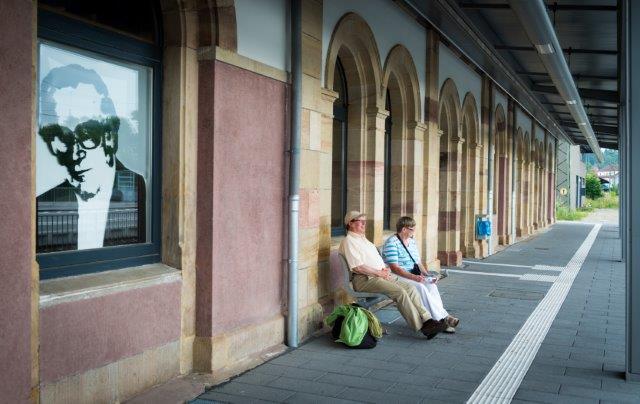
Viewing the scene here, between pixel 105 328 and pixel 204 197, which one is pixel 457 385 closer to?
pixel 204 197

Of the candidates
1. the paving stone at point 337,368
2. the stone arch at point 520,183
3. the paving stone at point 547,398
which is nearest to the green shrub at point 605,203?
the stone arch at point 520,183

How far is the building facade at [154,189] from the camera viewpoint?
146 inches

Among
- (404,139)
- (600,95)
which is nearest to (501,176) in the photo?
(600,95)

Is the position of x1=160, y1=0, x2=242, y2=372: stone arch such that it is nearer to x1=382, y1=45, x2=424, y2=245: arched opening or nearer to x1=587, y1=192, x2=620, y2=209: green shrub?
x1=382, y1=45, x2=424, y2=245: arched opening

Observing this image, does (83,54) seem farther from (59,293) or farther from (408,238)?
(408,238)

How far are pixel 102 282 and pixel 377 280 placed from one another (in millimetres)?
3109

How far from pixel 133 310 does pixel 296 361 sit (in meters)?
1.64

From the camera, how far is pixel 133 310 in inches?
181

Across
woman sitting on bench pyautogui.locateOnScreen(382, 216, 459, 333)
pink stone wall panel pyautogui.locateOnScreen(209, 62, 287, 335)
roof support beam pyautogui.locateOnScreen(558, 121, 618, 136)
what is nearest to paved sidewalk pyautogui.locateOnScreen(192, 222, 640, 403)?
woman sitting on bench pyautogui.locateOnScreen(382, 216, 459, 333)

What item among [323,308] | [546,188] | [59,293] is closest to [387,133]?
[323,308]

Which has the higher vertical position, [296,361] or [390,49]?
[390,49]

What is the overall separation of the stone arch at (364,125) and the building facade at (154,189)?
56 centimetres

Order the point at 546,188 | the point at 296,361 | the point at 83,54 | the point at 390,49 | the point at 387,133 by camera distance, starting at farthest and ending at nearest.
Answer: the point at 546,188 → the point at 387,133 → the point at 390,49 → the point at 296,361 → the point at 83,54

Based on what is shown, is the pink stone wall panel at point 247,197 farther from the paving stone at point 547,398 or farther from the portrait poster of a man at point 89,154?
the paving stone at point 547,398
